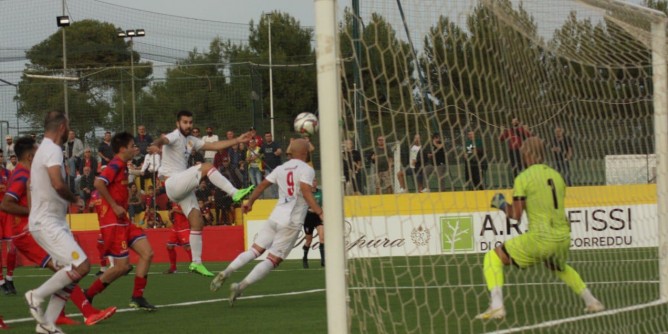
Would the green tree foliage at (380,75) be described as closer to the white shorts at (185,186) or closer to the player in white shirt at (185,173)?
the player in white shirt at (185,173)

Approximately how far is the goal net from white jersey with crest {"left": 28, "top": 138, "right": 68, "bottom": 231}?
2757 millimetres

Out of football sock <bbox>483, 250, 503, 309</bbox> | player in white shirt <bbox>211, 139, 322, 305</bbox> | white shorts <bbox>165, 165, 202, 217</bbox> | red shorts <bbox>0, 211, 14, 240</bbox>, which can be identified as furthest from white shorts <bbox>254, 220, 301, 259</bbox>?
red shorts <bbox>0, 211, 14, 240</bbox>

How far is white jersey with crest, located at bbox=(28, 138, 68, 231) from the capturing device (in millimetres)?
A: 9445

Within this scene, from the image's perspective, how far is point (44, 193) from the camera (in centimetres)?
951

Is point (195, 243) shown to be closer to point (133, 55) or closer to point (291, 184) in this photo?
point (291, 184)

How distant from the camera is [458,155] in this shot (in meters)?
8.30

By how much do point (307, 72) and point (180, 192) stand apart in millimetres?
19237

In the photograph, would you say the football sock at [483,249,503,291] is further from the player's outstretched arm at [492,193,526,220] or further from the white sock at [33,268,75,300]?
the white sock at [33,268,75,300]

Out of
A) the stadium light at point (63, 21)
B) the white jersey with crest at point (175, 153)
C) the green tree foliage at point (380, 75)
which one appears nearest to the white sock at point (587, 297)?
the green tree foliage at point (380, 75)

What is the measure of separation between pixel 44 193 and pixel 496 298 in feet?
13.3

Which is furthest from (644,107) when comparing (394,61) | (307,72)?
(307,72)

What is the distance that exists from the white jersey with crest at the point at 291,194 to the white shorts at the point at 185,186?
2621 mm

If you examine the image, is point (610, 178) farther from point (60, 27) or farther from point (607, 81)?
point (60, 27)

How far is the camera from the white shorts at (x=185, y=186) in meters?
15.9
